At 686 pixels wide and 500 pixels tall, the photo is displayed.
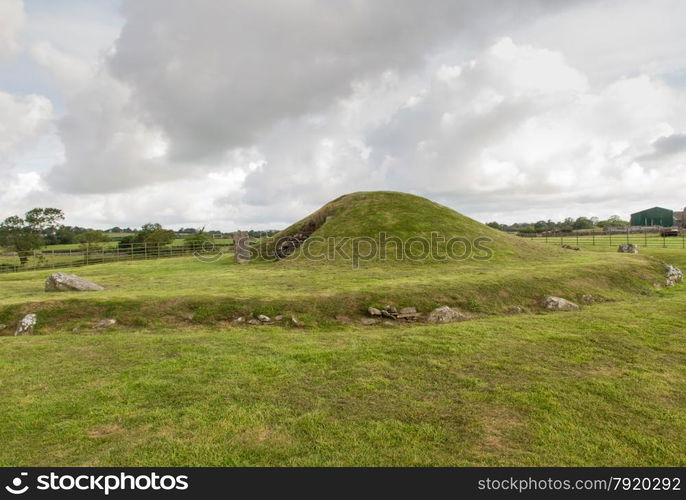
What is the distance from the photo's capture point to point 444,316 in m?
13.1

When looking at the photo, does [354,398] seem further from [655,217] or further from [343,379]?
[655,217]

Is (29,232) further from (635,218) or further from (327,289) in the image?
(635,218)

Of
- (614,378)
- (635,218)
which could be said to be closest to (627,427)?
(614,378)

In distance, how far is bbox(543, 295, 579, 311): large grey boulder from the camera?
14070 millimetres

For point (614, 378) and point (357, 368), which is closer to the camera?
point (614, 378)

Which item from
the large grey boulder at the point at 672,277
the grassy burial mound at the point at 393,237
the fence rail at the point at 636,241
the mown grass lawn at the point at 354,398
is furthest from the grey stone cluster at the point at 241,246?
the fence rail at the point at 636,241

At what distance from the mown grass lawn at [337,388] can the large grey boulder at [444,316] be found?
866mm

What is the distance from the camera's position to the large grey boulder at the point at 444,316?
12969 mm

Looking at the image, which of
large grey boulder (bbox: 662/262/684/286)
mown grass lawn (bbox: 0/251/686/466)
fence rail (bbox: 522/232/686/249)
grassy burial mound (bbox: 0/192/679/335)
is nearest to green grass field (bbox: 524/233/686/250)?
fence rail (bbox: 522/232/686/249)

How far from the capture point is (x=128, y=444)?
529 cm

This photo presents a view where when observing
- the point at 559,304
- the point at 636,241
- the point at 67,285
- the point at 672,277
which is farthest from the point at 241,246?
the point at 636,241

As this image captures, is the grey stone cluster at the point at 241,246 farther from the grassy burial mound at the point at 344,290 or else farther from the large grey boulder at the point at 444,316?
the large grey boulder at the point at 444,316

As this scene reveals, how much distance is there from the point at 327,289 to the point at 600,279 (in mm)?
13659

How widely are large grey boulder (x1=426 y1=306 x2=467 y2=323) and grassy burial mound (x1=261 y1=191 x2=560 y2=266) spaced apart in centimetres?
1163
